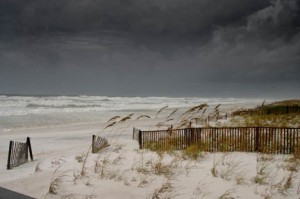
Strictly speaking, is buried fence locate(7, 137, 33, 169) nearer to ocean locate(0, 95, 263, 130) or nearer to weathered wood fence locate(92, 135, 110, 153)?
weathered wood fence locate(92, 135, 110, 153)

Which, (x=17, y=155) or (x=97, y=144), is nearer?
(x=17, y=155)

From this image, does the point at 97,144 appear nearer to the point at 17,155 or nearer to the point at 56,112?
the point at 17,155

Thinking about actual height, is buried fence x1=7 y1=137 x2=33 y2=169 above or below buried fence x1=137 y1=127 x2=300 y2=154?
below

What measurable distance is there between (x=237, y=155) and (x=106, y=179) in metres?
4.96

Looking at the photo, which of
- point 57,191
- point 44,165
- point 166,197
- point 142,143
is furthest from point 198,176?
point 142,143

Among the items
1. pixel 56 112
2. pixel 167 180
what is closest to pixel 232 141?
pixel 167 180

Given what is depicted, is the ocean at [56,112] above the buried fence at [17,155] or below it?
above

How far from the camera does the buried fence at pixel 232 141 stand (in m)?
11.2

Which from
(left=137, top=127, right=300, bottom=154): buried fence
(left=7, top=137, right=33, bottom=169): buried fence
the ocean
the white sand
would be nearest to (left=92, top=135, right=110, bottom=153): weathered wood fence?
(left=137, top=127, right=300, bottom=154): buried fence

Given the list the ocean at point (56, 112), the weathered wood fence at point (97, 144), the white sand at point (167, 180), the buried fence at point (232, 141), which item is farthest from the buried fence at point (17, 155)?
the ocean at point (56, 112)

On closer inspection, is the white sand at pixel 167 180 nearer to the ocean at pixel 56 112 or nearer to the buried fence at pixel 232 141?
the buried fence at pixel 232 141

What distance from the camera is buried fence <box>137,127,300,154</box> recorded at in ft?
36.9

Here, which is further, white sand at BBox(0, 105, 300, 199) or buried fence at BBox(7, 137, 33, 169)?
buried fence at BBox(7, 137, 33, 169)

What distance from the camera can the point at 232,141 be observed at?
471 inches
